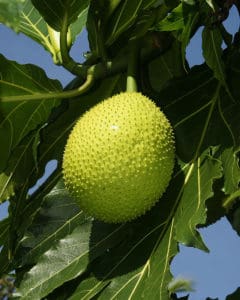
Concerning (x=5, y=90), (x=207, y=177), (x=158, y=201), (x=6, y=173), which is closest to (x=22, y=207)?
(x=6, y=173)

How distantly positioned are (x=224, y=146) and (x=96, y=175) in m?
0.27

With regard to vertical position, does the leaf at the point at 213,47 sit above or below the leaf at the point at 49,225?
above

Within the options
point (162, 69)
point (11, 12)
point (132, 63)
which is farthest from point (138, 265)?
point (11, 12)

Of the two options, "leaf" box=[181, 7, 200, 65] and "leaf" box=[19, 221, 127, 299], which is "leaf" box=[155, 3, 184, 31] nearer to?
"leaf" box=[181, 7, 200, 65]

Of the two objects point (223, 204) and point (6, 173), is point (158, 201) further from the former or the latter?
point (6, 173)

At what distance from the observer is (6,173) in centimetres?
169

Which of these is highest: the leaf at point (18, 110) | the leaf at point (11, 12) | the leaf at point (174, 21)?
the leaf at point (11, 12)

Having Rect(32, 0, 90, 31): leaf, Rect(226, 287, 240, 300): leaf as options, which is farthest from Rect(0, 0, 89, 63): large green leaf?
Rect(226, 287, 240, 300): leaf

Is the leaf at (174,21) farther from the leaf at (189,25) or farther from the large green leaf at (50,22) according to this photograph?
the large green leaf at (50,22)

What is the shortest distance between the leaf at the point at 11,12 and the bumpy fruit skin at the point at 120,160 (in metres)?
0.45

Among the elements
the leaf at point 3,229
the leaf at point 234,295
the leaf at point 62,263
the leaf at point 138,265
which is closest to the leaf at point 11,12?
the leaf at point 138,265

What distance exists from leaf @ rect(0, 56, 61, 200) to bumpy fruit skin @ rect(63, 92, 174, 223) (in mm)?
261

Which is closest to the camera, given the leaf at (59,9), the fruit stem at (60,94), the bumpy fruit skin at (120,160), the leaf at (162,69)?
the bumpy fruit skin at (120,160)

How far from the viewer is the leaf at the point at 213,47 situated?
4.39 ft
